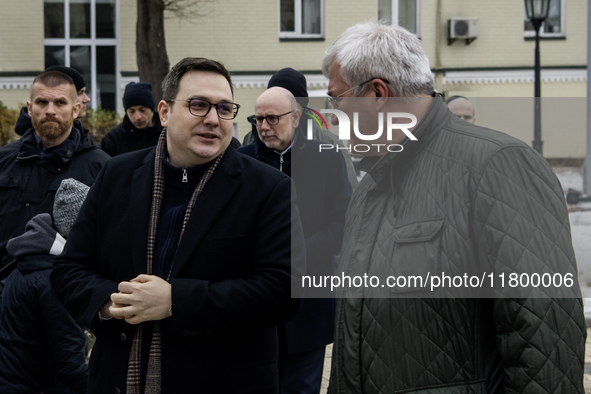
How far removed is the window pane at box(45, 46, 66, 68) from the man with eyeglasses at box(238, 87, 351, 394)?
62.2 feet

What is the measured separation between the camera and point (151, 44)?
62.8 feet

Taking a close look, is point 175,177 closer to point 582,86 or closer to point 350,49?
point 350,49

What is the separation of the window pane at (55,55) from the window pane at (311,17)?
6.47 meters

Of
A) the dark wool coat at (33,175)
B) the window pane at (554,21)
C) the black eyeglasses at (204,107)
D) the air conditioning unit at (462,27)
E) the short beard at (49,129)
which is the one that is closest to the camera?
the black eyeglasses at (204,107)

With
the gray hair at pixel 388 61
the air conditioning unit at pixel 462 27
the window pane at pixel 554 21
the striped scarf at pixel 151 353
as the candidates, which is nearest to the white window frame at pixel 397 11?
the air conditioning unit at pixel 462 27

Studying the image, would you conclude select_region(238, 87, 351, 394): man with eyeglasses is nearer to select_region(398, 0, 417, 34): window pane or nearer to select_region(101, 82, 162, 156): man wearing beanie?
select_region(101, 82, 162, 156): man wearing beanie

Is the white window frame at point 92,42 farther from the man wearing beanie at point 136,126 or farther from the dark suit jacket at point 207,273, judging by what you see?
the dark suit jacket at point 207,273

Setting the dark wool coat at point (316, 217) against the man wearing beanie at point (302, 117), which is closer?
the dark wool coat at point (316, 217)

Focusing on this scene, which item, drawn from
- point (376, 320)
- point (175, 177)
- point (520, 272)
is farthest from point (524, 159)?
point (175, 177)

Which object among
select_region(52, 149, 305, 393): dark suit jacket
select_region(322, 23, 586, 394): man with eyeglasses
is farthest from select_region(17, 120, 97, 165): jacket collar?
select_region(322, 23, 586, 394): man with eyeglasses

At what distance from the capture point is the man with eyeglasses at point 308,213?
462 centimetres

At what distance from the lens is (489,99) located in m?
22.1

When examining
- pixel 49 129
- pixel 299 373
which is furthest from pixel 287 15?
pixel 299 373

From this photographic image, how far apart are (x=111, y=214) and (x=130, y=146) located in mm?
4781
